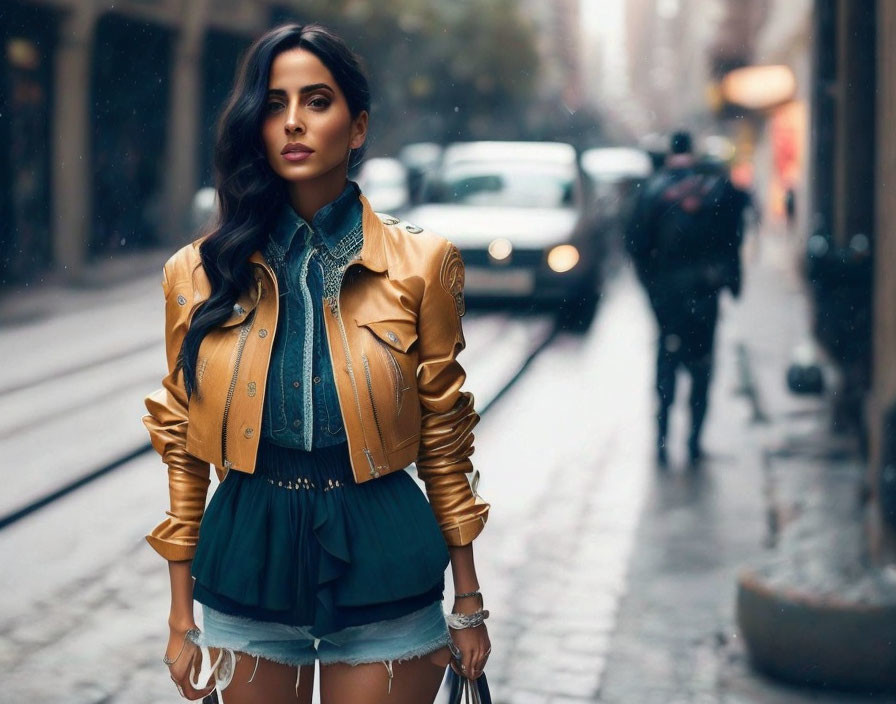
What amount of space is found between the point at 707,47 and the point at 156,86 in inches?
75.7

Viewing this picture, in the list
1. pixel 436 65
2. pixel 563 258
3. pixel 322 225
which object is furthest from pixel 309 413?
pixel 436 65

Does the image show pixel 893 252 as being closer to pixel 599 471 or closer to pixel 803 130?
pixel 803 130

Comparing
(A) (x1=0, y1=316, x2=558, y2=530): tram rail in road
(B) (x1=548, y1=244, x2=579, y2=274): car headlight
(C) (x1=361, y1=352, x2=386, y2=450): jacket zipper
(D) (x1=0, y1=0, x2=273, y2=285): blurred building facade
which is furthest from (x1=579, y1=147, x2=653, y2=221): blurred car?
(C) (x1=361, y1=352, x2=386, y2=450): jacket zipper

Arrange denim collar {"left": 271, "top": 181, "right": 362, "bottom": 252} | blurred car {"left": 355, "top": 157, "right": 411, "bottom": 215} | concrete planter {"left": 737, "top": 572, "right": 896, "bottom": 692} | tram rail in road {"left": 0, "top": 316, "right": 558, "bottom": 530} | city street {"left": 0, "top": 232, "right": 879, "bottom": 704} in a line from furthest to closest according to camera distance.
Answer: tram rail in road {"left": 0, "top": 316, "right": 558, "bottom": 530} → blurred car {"left": 355, "top": 157, "right": 411, "bottom": 215} → city street {"left": 0, "top": 232, "right": 879, "bottom": 704} → concrete planter {"left": 737, "top": 572, "right": 896, "bottom": 692} → denim collar {"left": 271, "top": 181, "right": 362, "bottom": 252}

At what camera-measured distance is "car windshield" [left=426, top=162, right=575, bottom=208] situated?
4691 millimetres

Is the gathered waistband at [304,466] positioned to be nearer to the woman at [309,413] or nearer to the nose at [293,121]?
the woman at [309,413]

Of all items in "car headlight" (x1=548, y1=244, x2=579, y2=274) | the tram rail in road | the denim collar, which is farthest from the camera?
the tram rail in road

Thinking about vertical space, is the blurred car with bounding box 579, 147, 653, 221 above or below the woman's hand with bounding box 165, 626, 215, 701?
above

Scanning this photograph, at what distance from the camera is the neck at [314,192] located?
2271 mm

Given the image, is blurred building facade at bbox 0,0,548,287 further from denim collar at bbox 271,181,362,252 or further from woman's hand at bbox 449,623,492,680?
woman's hand at bbox 449,623,492,680

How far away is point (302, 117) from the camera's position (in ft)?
7.14

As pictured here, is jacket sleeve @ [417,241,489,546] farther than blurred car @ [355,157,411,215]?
No

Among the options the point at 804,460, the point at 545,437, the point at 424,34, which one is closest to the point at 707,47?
the point at 424,34

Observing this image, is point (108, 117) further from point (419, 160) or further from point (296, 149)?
point (296, 149)
